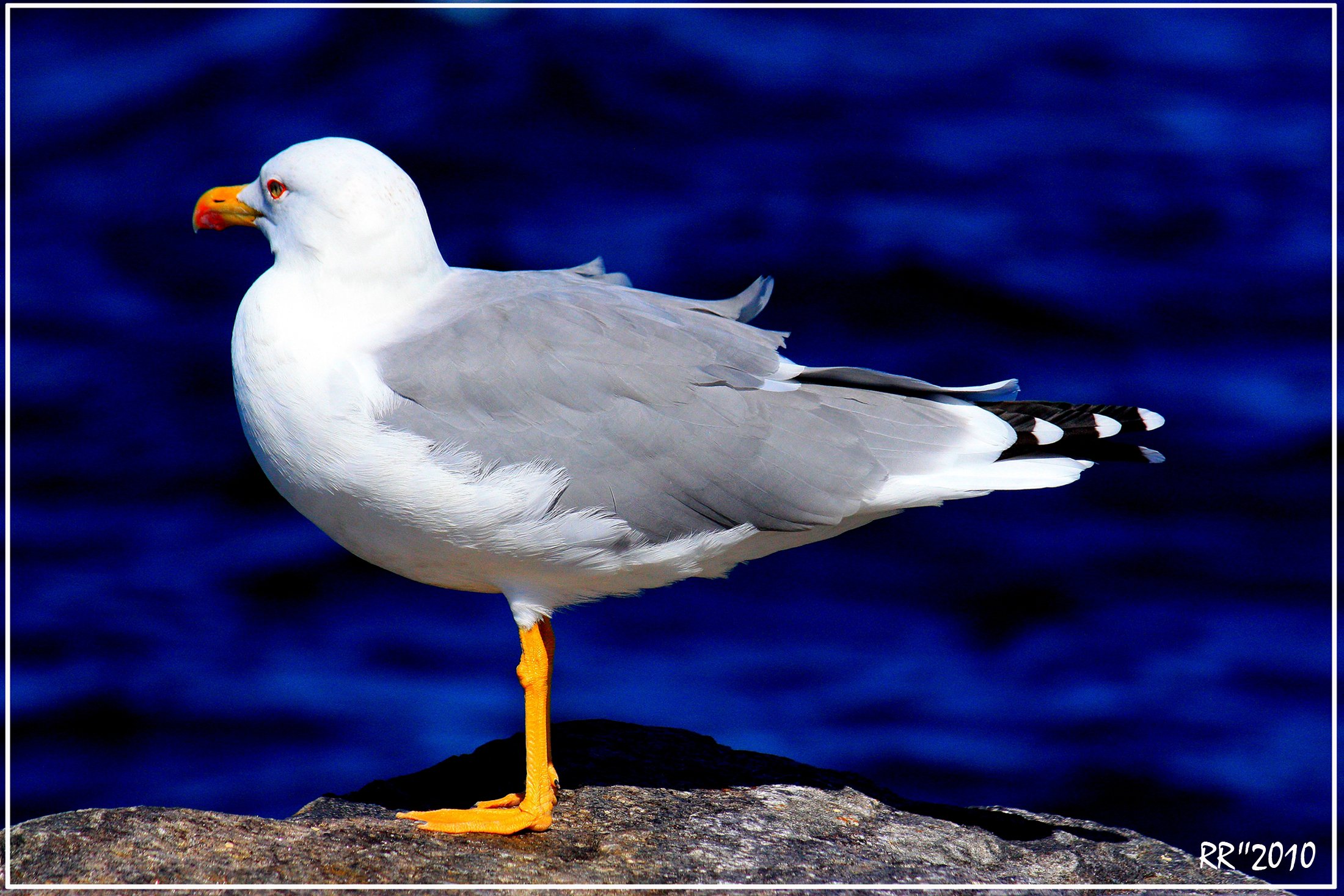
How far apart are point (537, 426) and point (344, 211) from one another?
99 cm

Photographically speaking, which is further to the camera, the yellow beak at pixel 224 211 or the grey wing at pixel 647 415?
the yellow beak at pixel 224 211

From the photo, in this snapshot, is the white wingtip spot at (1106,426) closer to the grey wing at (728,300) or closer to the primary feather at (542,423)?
the primary feather at (542,423)

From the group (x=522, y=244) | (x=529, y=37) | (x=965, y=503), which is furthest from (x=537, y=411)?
(x=529, y=37)

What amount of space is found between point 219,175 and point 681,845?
27.0ft

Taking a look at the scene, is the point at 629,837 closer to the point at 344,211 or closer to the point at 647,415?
the point at 647,415

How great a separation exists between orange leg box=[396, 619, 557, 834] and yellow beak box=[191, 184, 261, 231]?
5.87ft

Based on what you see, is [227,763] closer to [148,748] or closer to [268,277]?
[148,748]

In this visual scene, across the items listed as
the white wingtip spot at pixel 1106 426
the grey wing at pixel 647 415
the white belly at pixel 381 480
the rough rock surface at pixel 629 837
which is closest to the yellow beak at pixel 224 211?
the white belly at pixel 381 480

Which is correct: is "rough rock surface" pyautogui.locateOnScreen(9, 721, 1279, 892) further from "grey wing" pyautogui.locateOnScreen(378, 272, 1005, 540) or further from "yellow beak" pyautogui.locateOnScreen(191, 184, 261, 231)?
"yellow beak" pyautogui.locateOnScreen(191, 184, 261, 231)

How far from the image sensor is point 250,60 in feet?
41.4

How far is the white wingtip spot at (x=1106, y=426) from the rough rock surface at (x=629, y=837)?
1.42 metres

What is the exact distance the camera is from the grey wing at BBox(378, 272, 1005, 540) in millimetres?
4828

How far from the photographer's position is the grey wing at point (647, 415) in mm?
4828

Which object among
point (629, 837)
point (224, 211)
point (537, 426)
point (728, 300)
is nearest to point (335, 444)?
point (537, 426)
